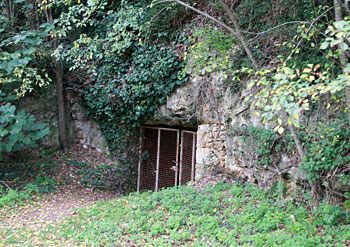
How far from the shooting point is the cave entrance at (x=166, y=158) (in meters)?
7.57

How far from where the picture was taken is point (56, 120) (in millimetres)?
8477

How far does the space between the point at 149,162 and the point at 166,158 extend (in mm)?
575

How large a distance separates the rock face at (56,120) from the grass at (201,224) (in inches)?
133

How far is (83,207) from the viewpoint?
5.87 m

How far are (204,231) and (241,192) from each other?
1345 millimetres

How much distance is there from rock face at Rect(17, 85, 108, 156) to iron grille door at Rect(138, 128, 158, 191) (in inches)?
45.9

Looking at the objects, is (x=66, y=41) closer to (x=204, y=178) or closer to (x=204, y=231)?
(x=204, y=178)

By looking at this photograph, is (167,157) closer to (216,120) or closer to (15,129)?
(216,120)

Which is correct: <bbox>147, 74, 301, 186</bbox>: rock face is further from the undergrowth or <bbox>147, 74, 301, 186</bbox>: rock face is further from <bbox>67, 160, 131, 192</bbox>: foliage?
the undergrowth

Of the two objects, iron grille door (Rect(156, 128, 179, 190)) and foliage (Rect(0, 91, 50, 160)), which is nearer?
foliage (Rect(0, 91, 50, 160))

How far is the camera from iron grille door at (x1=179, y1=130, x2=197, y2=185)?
24.5 feet

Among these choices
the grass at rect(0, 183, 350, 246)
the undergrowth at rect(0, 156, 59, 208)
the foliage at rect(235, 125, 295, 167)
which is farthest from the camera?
the undergrowth at rect(0, 156, 59, 208)

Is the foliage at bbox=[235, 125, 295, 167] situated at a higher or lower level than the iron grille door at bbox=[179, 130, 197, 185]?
higher

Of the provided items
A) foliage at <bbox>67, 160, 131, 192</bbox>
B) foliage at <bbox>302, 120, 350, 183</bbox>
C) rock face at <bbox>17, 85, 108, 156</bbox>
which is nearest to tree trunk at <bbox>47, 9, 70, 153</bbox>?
rock face at <bbox>17, 85, 108, 156</bbox>
